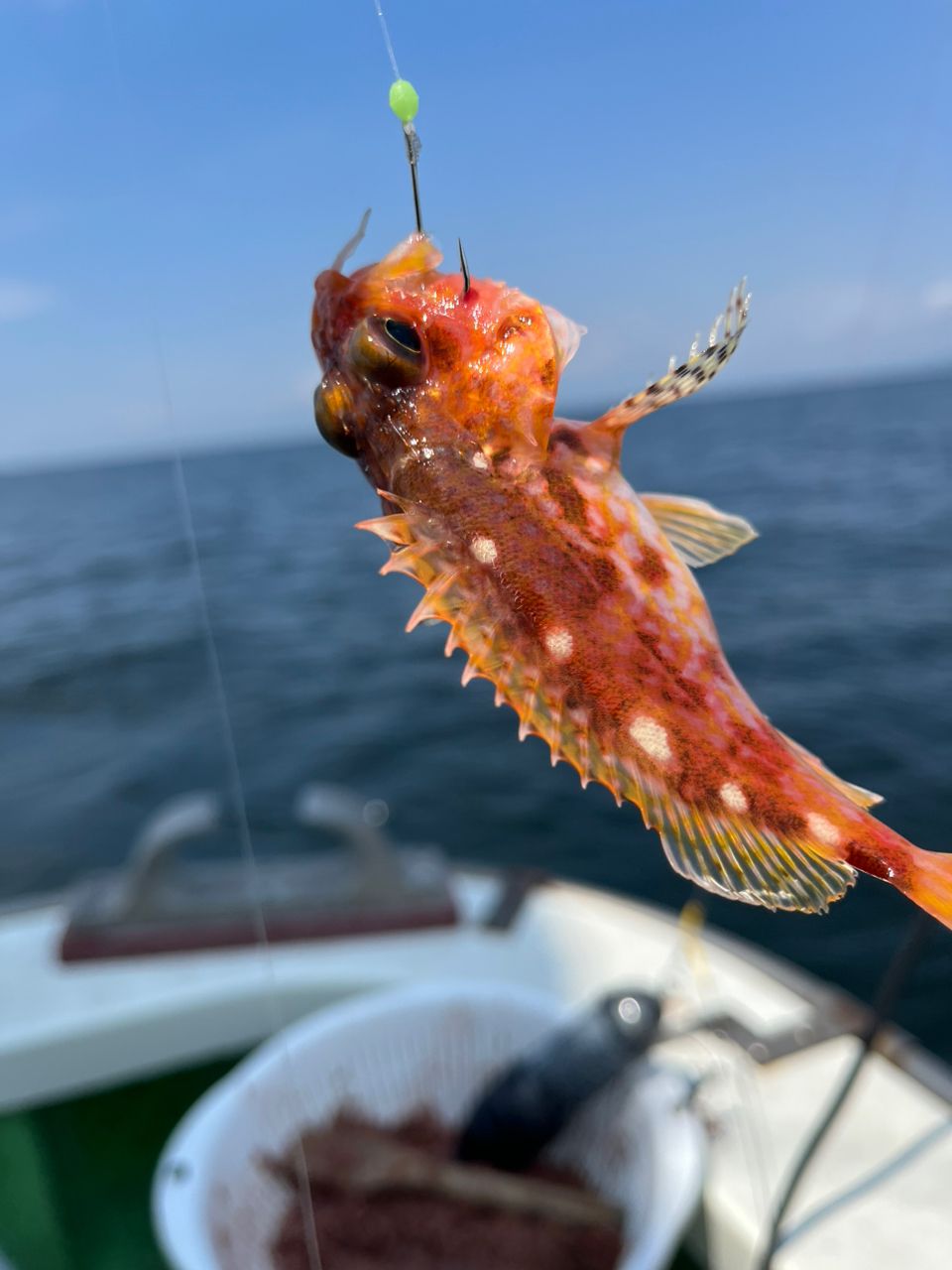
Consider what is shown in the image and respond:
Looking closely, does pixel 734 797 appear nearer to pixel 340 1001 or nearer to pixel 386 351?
pixel 386 351

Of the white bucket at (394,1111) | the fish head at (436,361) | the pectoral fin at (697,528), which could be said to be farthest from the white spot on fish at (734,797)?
the white bucket at (394,1111)

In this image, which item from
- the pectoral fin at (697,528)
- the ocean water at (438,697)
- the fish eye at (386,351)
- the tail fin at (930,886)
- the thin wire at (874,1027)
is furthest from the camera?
the ocean water at (438,697)

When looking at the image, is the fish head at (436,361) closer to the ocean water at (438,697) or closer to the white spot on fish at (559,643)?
the white spot on fish at (559,643)

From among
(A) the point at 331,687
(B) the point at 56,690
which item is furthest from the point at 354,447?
(B) the point at 56,690

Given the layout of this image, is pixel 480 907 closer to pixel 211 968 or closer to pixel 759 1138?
pixel 211 968

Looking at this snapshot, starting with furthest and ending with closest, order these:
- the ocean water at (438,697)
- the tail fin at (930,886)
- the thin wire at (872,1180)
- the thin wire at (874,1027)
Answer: the ocean water at (438,697)
the thin wire at (872,1180)
the thin wire at (874,1027)
the tail fin at (930,886)

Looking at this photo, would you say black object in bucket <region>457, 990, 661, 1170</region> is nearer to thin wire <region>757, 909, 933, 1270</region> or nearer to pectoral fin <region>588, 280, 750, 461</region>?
thin wire <region>757, 909, 933, 1270</region>
